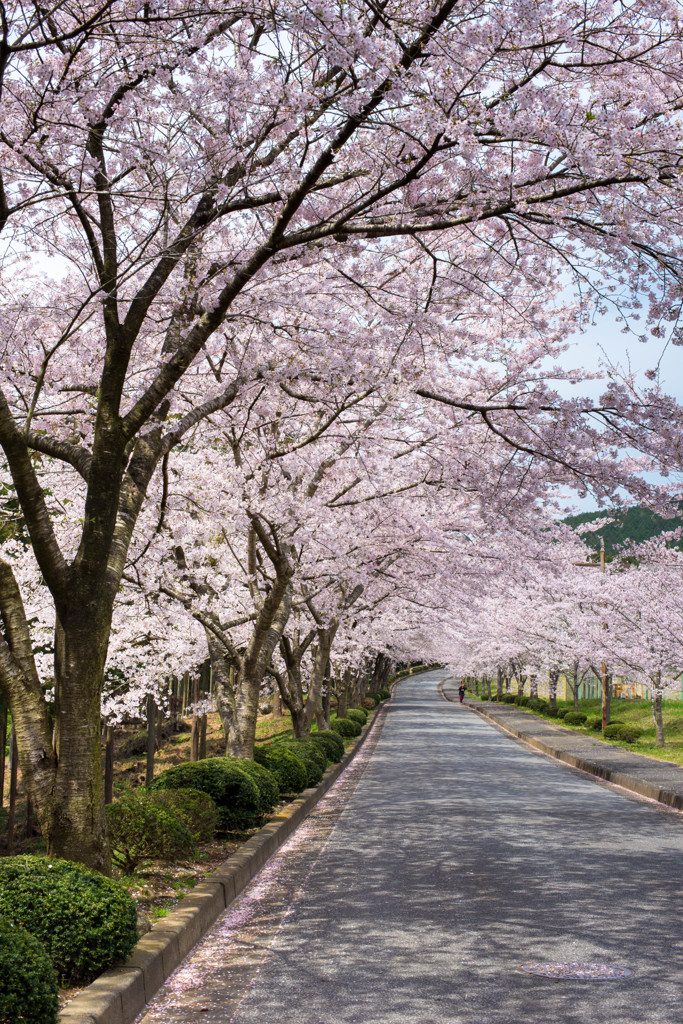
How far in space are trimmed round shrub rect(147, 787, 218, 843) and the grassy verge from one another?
52.7 ft

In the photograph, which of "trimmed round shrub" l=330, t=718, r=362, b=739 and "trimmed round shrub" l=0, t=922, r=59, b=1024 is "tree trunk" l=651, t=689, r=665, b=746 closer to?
"trimmed round shrub" l=330, t=718, r=362, b=739

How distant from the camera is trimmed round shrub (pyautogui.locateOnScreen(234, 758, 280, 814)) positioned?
12.2 m

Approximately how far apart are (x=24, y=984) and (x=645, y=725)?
35.8 metres

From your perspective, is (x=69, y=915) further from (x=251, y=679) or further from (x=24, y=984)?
(x=251, y=679)

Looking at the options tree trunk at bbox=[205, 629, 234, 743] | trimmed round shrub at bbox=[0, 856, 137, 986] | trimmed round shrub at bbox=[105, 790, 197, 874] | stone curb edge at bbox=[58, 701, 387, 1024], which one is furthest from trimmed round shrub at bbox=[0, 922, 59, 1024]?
tree trunk at bbox=[205, 629, 234, 743]

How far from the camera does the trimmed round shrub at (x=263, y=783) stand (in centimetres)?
1223

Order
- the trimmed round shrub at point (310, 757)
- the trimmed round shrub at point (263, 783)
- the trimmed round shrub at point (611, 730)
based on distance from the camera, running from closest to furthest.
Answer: the trimmed round shrub at point (263, 783)
the trimmed round shrub at point (310, 757)
the trimmed round shrub at point (611, 730)

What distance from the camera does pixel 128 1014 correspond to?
5.09 meters

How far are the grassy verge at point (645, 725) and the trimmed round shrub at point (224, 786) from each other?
1504 centimetres

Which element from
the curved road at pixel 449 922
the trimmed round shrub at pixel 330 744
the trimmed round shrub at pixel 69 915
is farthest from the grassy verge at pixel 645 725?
the trimmed round shrub at pixel 69 915

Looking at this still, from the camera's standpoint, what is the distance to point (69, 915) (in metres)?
5.35

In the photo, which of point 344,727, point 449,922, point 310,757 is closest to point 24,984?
point 449,922

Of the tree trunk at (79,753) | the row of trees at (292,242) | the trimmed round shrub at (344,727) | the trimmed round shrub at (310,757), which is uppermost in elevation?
the row of trees at (292,242)

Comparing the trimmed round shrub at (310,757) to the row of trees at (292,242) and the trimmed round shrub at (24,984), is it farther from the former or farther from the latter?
the trimmed round shrub at (24,984)
